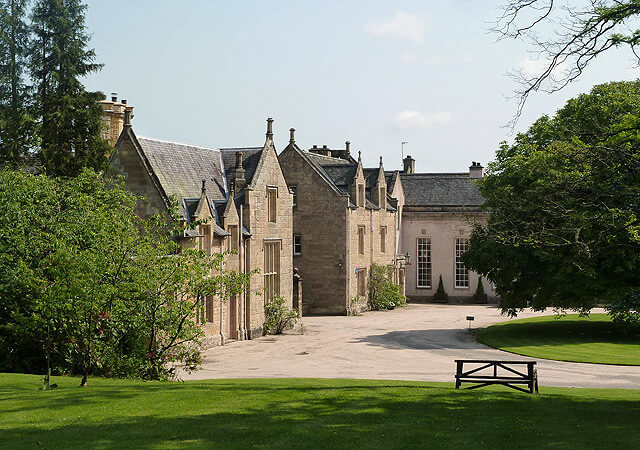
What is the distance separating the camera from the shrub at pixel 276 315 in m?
41.1

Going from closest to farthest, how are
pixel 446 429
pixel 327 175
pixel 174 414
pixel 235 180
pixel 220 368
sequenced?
1. pixel 446 429
2. pixel 174 414
3. pixel 220 368
4. pixel 235 180
5. pixel 327 175

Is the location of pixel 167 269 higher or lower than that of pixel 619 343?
higher

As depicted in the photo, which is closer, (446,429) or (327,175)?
(446,429)

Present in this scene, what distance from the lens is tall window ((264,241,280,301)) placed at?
41.6 meters

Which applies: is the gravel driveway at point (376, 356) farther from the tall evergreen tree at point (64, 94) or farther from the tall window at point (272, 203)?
the tall evergreen tree at point (64, 94)

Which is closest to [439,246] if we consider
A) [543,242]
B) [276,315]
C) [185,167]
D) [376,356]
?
[276,315]

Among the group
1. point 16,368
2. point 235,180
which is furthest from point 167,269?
point 235,180

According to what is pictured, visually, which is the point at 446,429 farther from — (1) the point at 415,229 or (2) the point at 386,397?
(1) the point at 415,229

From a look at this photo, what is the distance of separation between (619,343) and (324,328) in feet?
53.5

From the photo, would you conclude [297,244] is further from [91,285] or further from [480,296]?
[91,285]

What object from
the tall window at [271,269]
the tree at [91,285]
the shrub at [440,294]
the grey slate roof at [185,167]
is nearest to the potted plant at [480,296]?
the shrub at [440,294]

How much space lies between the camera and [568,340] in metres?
37.3

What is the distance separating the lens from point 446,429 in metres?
14.0

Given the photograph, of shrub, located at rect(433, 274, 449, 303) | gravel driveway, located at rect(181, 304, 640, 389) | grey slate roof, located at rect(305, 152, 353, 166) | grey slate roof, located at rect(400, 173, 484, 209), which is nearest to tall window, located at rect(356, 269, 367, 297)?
gravel driveway, located at rect(181, 304, 640, 389)
